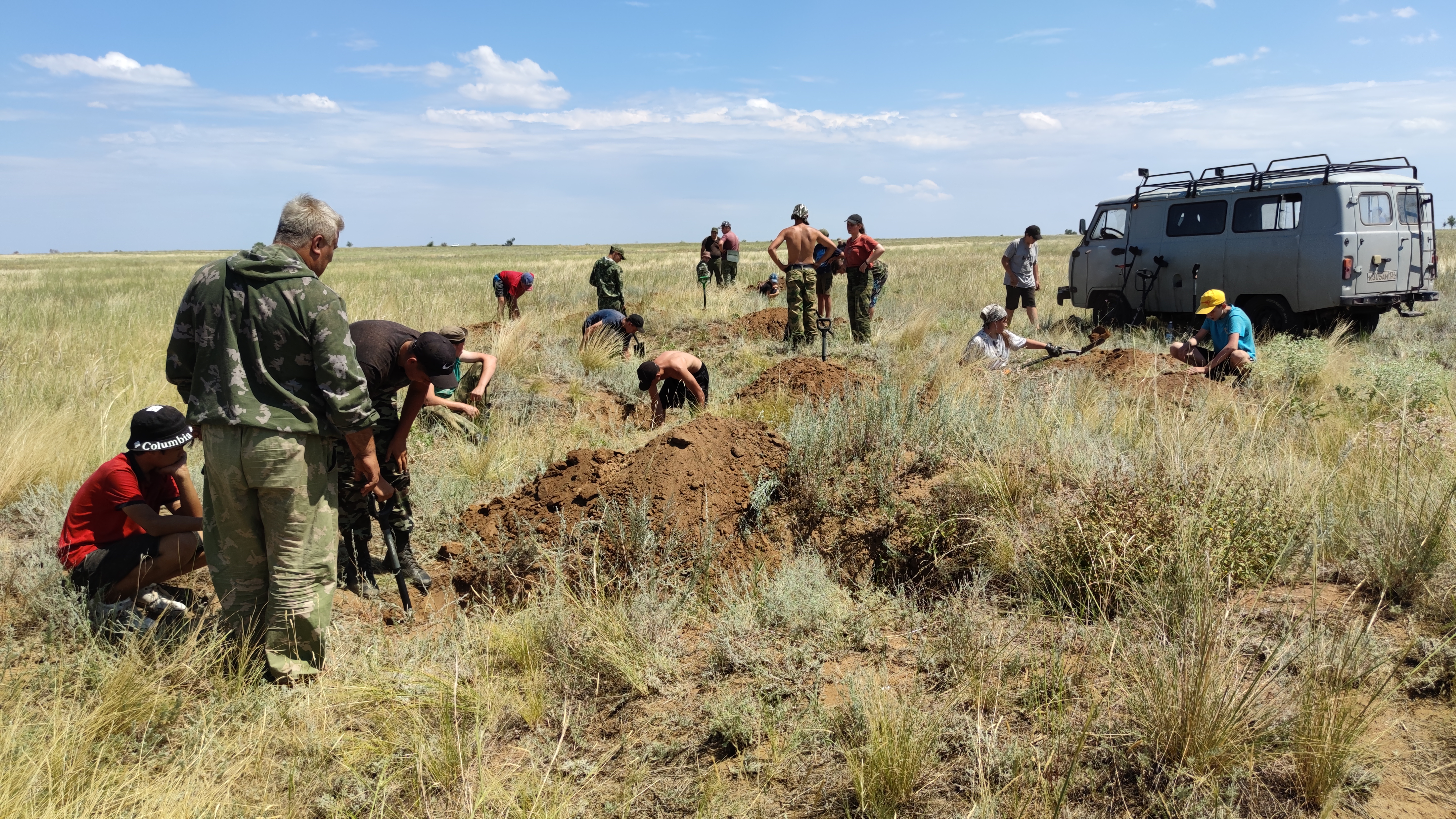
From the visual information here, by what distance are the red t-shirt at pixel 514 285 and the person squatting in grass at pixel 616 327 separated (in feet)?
5.83

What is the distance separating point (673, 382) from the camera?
7645mm

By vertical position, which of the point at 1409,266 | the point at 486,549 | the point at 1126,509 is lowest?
the point at 486,549

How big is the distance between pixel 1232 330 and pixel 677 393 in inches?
194

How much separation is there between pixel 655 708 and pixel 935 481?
2109mm

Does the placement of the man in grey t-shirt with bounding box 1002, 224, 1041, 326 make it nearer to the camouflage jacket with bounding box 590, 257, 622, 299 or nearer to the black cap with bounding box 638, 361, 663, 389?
the camouflage jacket with bounding box 590, 257, 622, 299

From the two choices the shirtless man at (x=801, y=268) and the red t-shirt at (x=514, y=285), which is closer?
the shirtless man at (x=801, y=268)

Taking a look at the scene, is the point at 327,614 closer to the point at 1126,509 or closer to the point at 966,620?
the point at 966,620

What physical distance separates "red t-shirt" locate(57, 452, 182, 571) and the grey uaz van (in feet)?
39.2

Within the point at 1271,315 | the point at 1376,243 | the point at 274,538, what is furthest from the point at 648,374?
the point at 1376,243

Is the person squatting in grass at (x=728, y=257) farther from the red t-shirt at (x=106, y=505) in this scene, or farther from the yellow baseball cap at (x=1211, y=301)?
the red t-shirt at (x=106, y=505)

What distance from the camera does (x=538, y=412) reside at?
7980mm

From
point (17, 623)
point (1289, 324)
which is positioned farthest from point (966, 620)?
point (1289, 324)

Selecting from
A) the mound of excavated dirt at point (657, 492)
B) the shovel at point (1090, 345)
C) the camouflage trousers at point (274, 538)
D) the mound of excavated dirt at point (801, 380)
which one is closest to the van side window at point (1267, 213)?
the shovel at point (1090, 345)

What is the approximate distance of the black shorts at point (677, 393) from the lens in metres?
7.57
